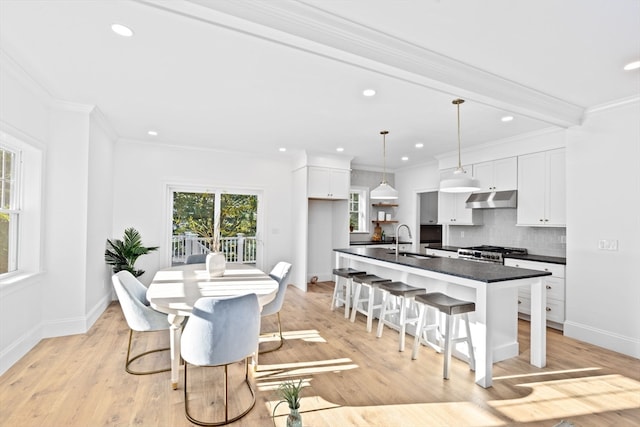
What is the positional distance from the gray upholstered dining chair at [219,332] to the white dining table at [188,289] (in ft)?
0.78

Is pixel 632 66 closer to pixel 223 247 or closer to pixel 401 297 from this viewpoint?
pixel 401 297

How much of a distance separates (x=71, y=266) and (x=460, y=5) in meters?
4.44

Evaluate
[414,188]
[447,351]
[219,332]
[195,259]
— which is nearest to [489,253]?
[447,351]

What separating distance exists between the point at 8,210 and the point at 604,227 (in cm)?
610

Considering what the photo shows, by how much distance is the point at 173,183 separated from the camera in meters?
5.43

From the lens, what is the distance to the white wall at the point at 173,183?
512 cm

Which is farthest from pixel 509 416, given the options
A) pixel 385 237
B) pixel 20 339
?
pixel 385 237

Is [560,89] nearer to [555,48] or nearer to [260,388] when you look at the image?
[555,48]

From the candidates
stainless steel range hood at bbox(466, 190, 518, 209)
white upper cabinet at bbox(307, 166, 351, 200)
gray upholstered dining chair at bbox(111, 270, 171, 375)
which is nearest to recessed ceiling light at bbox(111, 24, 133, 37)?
gray upholstered dining chair at bbox(111, 270, 171, 375)

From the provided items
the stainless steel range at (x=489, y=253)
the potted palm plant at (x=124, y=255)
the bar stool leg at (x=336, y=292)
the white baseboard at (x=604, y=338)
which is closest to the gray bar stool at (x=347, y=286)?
the bar stool leg at (x=336, y=292)

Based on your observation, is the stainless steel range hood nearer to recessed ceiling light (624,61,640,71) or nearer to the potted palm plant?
recessed ceiling light (624,61,640,71)

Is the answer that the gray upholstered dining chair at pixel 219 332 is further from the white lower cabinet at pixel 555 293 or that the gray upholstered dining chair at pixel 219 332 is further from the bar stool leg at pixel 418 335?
the white lower cabinet at pixel 555 293

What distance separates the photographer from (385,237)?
7.19 metres

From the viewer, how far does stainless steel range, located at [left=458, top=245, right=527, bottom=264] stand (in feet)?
14.7
